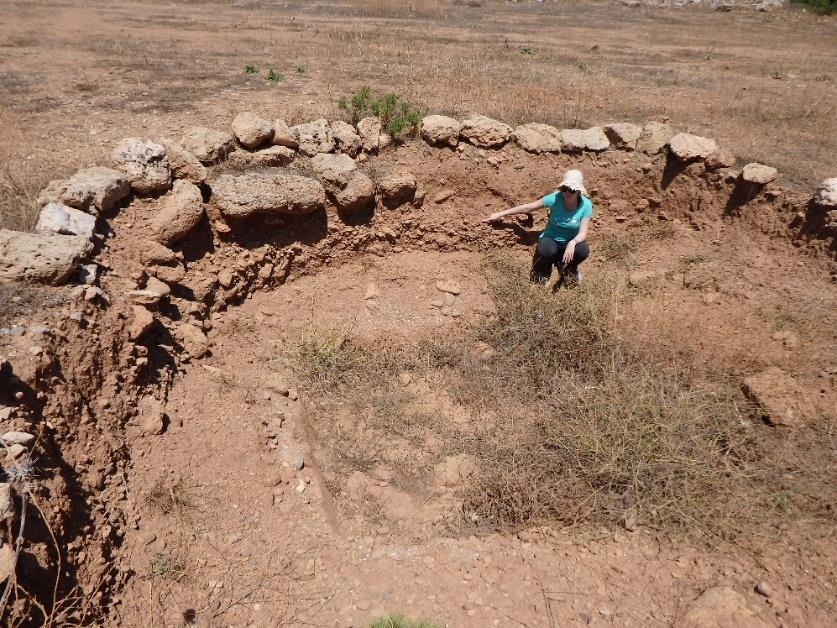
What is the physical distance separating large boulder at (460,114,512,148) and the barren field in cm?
10

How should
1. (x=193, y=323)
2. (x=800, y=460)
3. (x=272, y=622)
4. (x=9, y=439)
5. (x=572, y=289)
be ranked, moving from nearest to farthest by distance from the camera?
(x=9, y=439), (x=272, y=622), (x=800, y=460), (x=193, y=323), (x=572, y=289)

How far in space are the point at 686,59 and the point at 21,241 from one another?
10789 mm

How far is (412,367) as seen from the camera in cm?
457

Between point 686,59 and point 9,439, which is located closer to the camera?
point 9,439

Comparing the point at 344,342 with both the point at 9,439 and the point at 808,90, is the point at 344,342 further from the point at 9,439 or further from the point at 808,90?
the point at 808,90

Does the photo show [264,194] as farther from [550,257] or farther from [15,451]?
[15,451]

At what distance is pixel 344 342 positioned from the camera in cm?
473

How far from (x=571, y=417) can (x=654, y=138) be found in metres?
3.56

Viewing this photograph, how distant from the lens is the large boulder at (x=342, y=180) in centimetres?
504

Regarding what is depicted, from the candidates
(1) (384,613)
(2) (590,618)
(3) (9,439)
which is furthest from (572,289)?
(3) (9,439)

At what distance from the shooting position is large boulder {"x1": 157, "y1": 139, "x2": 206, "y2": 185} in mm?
4508

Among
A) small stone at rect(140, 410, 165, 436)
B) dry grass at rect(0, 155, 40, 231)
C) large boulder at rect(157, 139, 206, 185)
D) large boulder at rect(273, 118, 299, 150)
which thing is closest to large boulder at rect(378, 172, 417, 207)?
large boulder at rect(273, 118, 299, 150)

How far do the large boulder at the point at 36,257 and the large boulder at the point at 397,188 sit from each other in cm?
281

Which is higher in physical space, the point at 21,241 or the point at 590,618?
the point at 21,241
